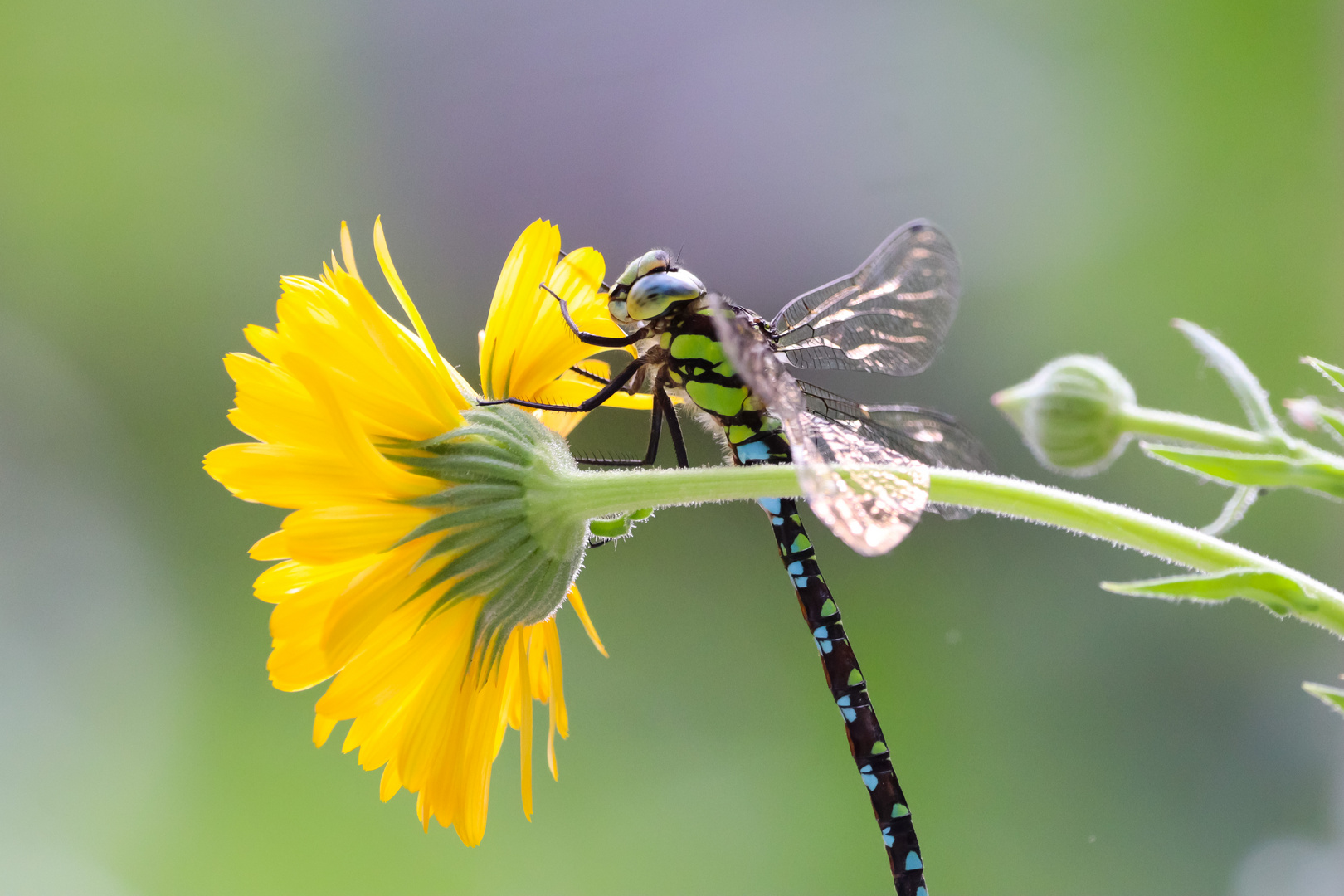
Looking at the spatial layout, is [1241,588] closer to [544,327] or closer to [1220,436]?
[1220,436]

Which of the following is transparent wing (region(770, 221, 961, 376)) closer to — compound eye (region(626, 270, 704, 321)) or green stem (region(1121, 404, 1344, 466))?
compound eye (region(626, 270, 704, 321))

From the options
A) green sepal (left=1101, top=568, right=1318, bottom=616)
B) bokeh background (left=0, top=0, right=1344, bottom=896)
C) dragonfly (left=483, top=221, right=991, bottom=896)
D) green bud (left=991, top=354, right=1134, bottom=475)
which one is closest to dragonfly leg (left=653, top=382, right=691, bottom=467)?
dragonfly (left=483, top=221, right=991, bottom=896)

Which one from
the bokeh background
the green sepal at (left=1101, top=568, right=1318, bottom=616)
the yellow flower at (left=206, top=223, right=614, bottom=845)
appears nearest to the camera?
the green sepal at (left=1101, top=568, right=1318, bottom=616)

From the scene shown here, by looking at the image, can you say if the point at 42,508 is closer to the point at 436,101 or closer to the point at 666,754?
the point at 436,101

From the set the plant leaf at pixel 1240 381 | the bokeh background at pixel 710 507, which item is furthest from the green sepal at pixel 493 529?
the bokeh background at pixel 710 507

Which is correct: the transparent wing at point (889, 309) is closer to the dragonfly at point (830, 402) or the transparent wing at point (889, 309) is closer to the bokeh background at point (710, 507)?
the dragonfly at point (830, 402)
